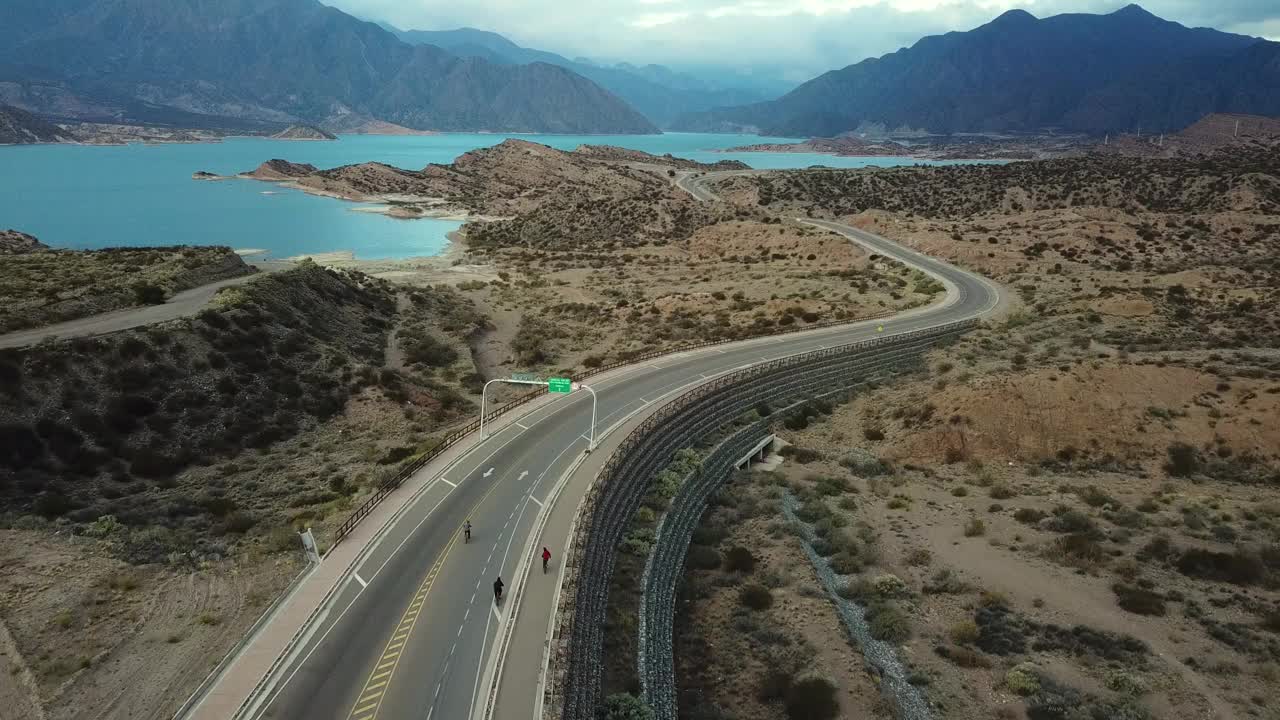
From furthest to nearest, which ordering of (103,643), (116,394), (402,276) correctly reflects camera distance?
1. (402,276)
2. (116,394)
3. (103,643)

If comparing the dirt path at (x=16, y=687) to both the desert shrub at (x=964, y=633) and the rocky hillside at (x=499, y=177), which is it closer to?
the desert shrub at (x=964, y=633)

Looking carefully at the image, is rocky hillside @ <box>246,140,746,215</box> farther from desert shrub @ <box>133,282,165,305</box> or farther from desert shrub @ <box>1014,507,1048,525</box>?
desert shrub @ <box>1014,507,1048,525</box>

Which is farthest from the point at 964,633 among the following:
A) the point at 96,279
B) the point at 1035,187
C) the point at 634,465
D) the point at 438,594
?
the point at 1035,187

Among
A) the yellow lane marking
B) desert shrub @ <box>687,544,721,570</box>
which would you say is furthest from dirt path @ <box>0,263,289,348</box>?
desert shrub @ <box>687,544,721,570</box>

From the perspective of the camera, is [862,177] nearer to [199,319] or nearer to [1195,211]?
[1195,211]

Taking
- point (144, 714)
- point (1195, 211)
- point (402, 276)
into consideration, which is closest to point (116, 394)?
point (144, 714)

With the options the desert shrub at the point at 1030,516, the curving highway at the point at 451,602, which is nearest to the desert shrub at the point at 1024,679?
the desert shrub at the point at 1030,516

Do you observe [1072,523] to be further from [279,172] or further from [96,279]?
[279,172]
